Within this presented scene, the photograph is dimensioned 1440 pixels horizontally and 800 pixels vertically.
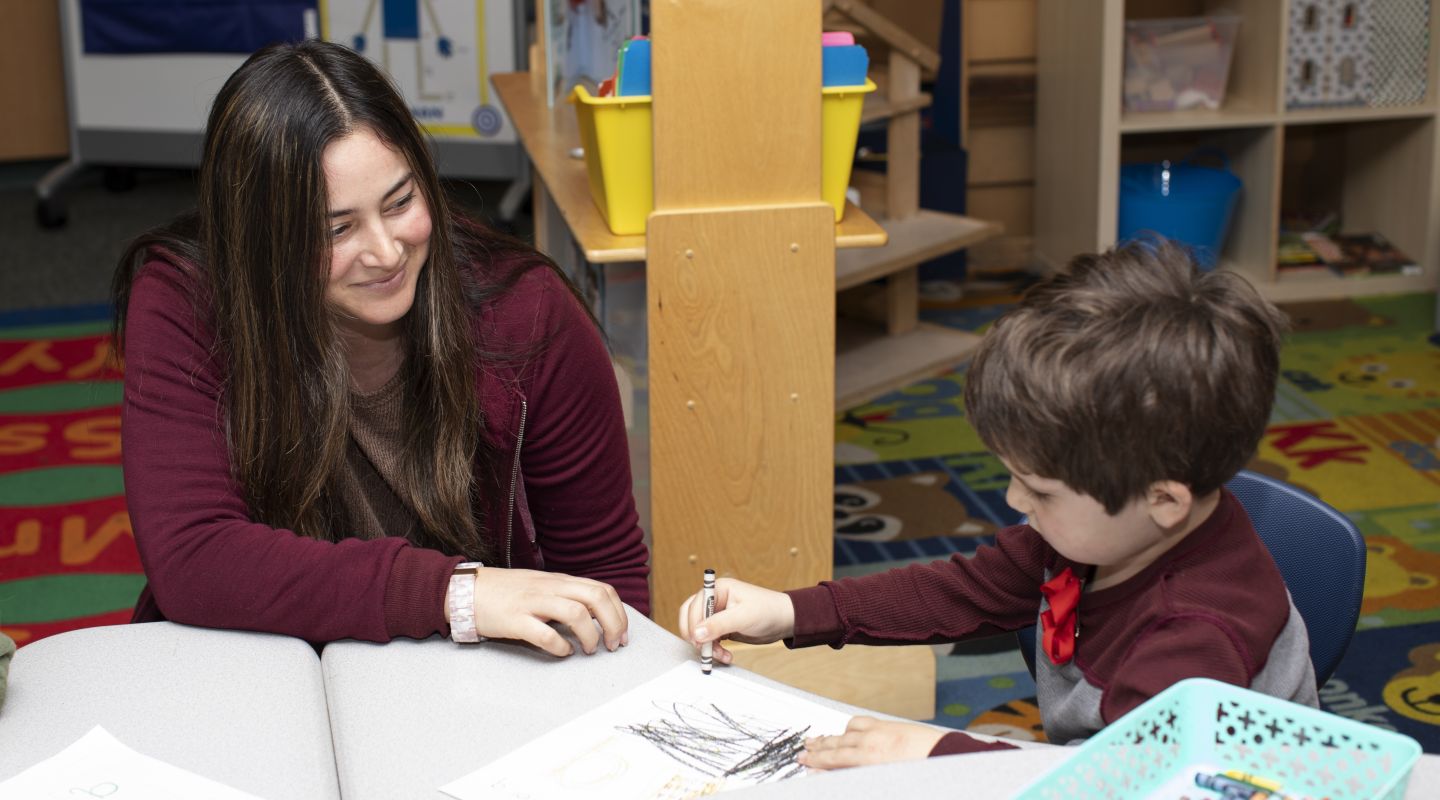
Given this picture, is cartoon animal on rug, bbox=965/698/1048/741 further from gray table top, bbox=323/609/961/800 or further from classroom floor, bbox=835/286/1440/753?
gray table top, bbox=323/609/961/800

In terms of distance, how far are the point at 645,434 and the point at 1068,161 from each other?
2290 millimetres

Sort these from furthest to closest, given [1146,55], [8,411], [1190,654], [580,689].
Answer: [1146,55]
[8,411]
[580,689]
[1190,654]

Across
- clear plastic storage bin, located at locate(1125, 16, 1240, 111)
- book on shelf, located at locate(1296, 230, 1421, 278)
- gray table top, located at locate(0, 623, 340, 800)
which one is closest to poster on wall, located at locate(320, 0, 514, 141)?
clear plastic storage bin, located at locate(1125, 16, 1240, 111)

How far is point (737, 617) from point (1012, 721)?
101 centimetres

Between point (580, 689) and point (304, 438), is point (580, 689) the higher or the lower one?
the lower one

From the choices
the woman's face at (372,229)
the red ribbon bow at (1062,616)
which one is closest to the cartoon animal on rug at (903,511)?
the woman's face at (372,229)

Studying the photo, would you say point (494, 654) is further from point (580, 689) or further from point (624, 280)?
point (624, 280)

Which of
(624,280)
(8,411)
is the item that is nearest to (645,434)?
(624,280)

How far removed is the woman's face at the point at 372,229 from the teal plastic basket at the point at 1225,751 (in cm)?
78

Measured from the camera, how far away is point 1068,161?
406cm

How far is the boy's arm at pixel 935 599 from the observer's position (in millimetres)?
1208

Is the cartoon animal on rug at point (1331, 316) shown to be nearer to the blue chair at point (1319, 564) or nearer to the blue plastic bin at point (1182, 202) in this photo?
the blue plastic bin at point (1182, 202)

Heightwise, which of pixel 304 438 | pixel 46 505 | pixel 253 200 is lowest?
pixel 46 505

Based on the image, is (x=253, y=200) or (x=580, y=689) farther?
(x=253, y=200)
